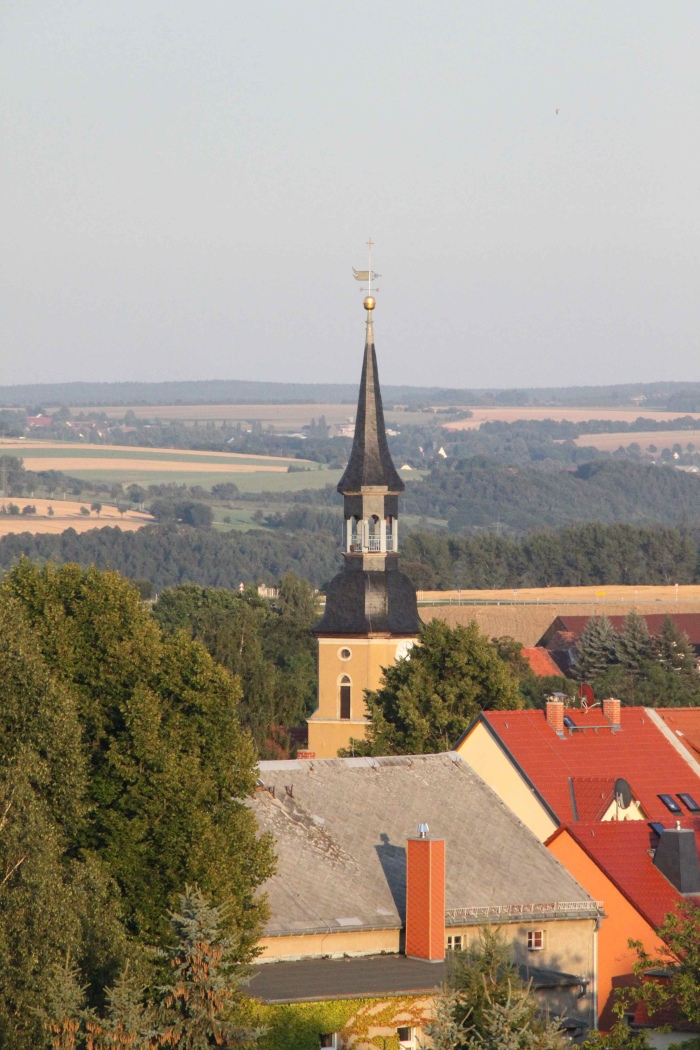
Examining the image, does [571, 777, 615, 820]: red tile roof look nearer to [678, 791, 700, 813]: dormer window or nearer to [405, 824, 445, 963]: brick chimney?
[678, 791, 700, 813]: dormer window

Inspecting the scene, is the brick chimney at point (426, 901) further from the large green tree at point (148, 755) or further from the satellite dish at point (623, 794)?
the satellite dish at point (623, 794)

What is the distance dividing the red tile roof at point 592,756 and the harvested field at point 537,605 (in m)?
64.1

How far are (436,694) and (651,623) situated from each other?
59.3 m

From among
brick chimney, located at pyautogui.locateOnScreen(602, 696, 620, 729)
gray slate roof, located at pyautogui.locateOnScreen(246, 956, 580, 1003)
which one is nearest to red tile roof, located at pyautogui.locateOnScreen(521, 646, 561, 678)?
brick chimney, located at pyautogui.locateOnScreen(602, 696, 620, 729)

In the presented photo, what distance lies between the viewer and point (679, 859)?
35156 mm

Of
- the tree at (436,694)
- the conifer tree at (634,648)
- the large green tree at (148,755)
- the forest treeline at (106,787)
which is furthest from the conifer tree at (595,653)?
the forest treeline at (106,787)

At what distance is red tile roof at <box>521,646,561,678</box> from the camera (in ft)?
318

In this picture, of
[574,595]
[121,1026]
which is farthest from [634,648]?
[121,1026]

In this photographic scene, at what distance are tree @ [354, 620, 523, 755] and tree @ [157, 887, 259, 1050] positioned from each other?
26.1 m

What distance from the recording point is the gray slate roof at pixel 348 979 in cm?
2809

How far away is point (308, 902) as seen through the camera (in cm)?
3114

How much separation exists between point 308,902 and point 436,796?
15.5 ft

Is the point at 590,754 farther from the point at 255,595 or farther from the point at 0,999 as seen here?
the point at 255,595

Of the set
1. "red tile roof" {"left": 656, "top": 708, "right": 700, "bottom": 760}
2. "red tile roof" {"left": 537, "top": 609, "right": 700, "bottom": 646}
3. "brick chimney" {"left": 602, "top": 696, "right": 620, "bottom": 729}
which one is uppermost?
"brick chimney" {"left": 602, "top": 696, "right": 620, "bottom": 729}
